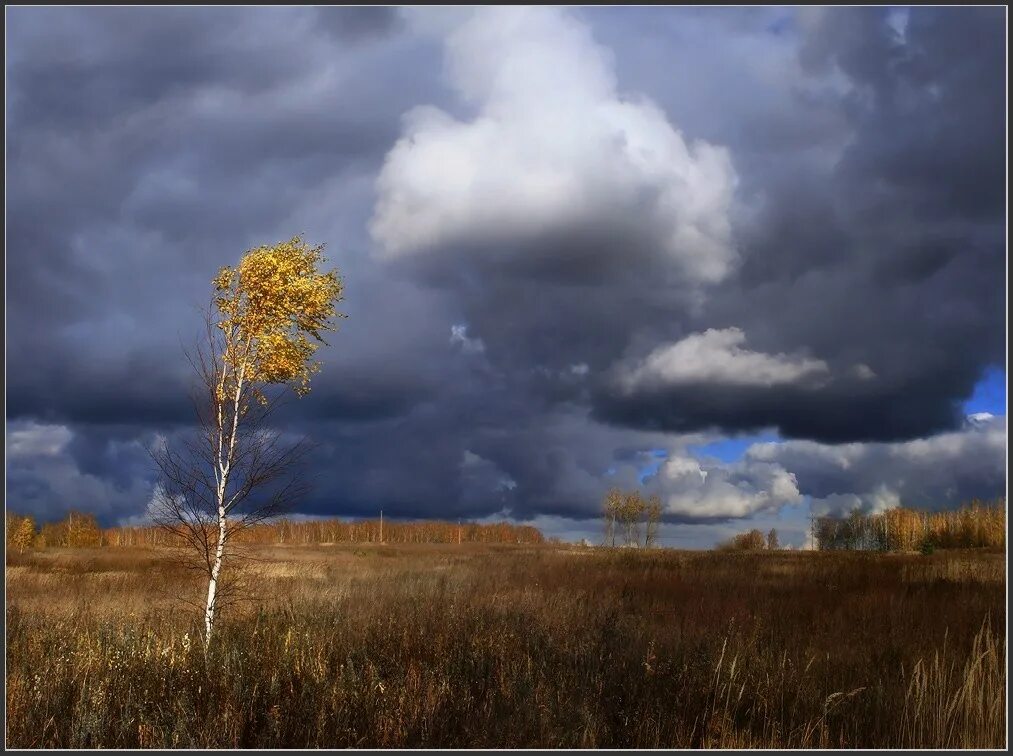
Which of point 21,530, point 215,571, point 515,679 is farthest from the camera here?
point 21,530

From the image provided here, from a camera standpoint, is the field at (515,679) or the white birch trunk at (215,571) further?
the white birch trunk at (215,571)

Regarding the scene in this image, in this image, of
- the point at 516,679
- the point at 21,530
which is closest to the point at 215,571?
the point at 516,679

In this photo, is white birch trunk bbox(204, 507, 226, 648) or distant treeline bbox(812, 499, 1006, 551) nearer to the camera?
white birch trunk bbox(204, 507, 226, 648)

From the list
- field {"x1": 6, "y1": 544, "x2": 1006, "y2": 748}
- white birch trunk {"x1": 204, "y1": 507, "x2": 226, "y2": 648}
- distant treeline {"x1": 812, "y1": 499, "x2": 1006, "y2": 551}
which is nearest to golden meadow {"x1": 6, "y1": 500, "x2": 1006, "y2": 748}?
field {"x1": 6, "y1": 544, "x2": 1006, "y2": 748}

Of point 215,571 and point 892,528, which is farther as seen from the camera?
point 892,528

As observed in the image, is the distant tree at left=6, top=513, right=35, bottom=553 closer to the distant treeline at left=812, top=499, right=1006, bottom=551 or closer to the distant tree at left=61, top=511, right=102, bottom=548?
the distant tree at left=61, top=511, right=102, bottom=548

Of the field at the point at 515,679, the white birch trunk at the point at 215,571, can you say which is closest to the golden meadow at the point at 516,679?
the field at the point at 515,679

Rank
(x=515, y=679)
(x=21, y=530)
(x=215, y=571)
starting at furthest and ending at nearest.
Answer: (x=21, y=530), (x=215, y=571), (x=515, y=679)

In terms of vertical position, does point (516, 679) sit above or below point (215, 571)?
below

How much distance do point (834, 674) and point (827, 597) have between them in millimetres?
8650

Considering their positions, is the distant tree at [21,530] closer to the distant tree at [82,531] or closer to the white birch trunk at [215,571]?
the distant tree at [82,531]

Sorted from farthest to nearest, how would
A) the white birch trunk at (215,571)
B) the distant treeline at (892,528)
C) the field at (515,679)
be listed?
1. the distant treeline at (892,528)
2. the white birch trunk at (215,571)
3. the field at (515,679)

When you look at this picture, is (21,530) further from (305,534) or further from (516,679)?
(516,679)

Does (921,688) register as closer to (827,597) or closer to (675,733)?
(675,733)
